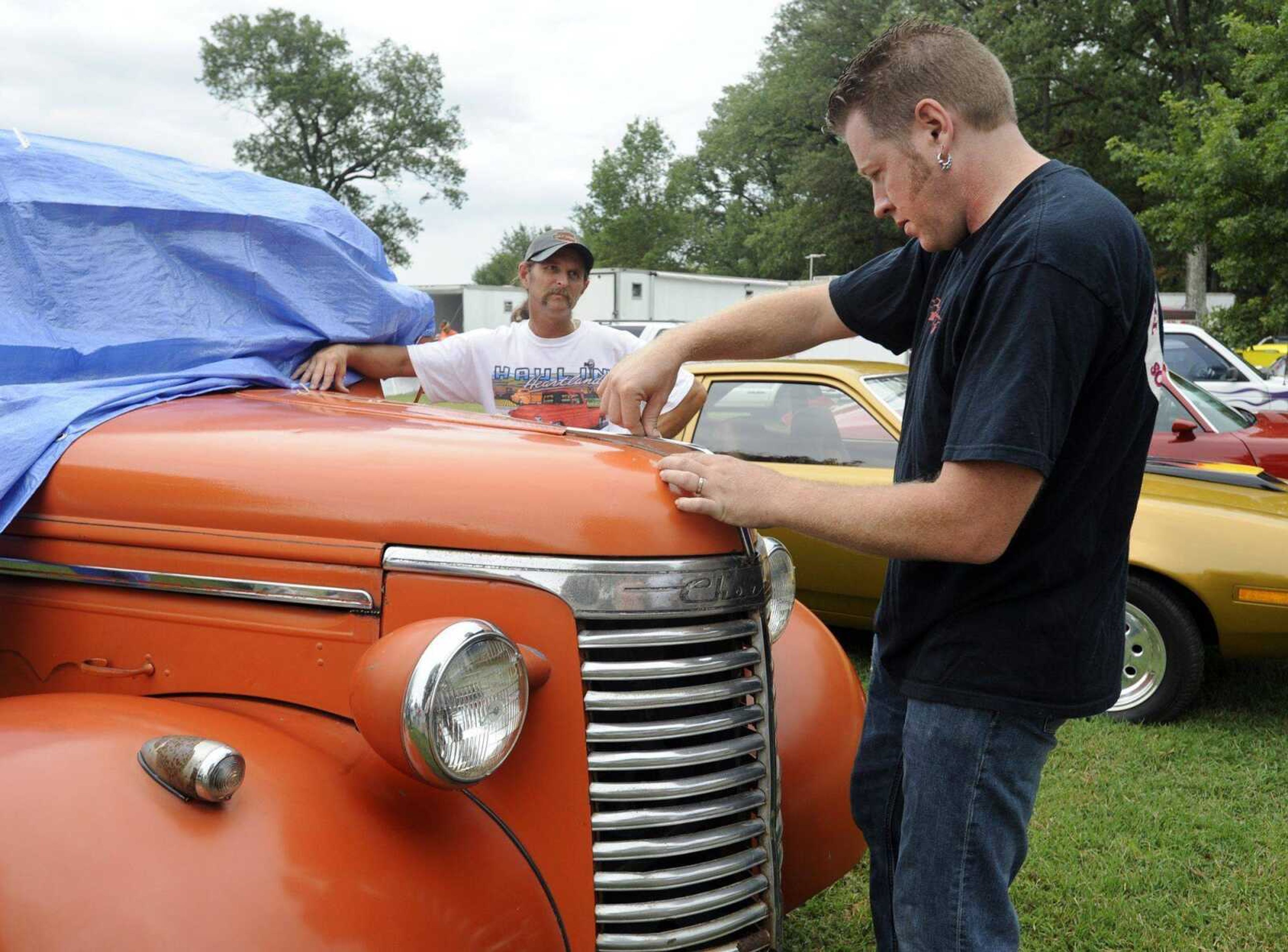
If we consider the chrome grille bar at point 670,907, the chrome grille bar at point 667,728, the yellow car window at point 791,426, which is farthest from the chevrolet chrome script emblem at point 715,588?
the yellow car window at point 791,426

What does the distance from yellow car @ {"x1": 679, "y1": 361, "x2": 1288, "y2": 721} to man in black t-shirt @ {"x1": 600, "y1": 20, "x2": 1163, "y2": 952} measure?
88.0 inches

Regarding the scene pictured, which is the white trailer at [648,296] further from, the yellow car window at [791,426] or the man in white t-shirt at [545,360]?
the man in white t-shirt at [545,360]

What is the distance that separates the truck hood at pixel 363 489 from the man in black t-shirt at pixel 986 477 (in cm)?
14

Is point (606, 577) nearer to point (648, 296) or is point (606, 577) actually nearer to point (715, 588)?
point (715, 588)

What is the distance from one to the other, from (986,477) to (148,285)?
229cm

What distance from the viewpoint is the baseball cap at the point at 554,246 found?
14.0 feet

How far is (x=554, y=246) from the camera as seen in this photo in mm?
4285

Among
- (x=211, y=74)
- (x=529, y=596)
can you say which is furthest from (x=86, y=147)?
(x=211, y=74)

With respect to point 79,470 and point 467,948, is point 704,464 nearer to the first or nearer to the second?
point 467,948

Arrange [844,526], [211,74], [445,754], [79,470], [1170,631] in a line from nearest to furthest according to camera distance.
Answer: [445,754], [844,526], [79,470], [1170,631], [211,74]

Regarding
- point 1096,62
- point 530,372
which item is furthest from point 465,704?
point 1096,62

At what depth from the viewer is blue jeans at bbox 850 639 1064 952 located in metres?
1.96

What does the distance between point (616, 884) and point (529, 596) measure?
542 mm

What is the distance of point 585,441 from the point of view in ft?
7.37
